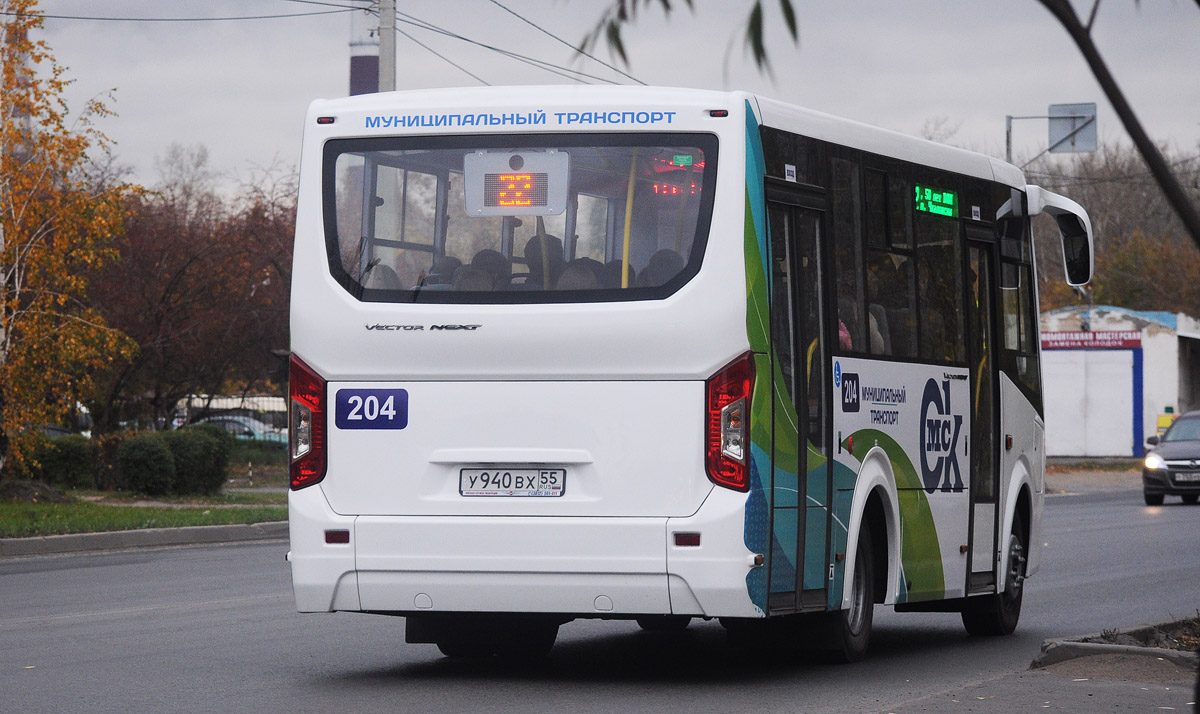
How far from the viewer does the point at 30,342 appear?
2388 centimetres

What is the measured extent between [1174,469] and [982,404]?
22196 mm

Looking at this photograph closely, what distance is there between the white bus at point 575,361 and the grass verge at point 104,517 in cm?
1206

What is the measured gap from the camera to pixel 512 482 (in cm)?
864

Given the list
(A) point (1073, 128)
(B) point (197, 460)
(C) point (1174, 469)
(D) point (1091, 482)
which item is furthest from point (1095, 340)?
(B) point (197, 460)

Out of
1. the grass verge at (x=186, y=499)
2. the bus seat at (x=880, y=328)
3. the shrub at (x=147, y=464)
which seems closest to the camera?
the bus seat at (x=880, y=328)

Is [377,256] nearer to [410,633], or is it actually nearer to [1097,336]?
[410,633]

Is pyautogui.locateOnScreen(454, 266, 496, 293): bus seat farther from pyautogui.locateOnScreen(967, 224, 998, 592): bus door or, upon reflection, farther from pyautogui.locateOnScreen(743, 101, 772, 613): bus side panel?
pyautogui.locateOnScreen(967, 224, 998, 592): bus door

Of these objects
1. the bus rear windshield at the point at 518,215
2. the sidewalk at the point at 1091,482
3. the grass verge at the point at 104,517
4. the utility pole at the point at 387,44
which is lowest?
the sidewalk at the point at 1091,482

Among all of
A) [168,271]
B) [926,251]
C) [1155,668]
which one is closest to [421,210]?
[926,251]

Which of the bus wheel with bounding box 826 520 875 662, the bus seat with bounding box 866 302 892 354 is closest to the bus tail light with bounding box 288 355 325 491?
the bus wheel with bounding box 826 520 875 662

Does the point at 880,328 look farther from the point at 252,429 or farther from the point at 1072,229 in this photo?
the point at 252,429

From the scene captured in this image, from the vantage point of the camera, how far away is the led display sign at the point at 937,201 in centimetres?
1061

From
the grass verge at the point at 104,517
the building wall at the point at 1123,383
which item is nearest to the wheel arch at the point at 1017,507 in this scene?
the grass verge at the point at 104,517

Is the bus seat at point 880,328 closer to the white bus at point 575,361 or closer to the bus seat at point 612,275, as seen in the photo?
the white bus at point 575,361
